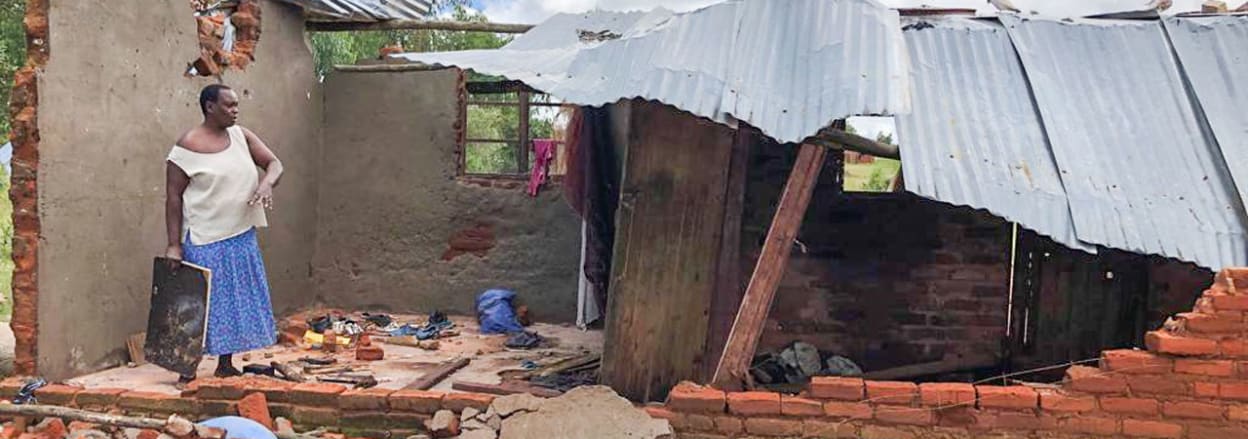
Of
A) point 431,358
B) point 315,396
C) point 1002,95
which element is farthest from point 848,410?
point 431,358

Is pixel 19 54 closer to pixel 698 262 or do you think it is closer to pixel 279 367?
pixel 279 367

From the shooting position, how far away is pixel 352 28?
22.6ft

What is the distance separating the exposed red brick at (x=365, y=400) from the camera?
3.90m

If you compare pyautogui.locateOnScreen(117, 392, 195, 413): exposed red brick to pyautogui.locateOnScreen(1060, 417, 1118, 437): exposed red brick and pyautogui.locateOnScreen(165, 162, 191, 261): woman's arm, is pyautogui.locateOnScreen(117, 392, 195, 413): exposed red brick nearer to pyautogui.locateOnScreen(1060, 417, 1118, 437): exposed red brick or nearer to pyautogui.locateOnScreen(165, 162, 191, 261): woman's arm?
pyautogui.locateOnScreen(165, 162, 191, 261): woman's arm

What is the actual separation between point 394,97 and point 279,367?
3.00m

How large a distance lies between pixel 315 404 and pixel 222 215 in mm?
1079

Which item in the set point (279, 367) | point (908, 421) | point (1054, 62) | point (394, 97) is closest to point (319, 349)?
point (279, 367)

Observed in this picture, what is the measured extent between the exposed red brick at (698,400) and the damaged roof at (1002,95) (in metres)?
1.14

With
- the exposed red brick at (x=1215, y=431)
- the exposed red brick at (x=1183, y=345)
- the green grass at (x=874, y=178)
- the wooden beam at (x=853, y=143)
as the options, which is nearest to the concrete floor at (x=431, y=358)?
the wooden beam at (x=853, y=143)

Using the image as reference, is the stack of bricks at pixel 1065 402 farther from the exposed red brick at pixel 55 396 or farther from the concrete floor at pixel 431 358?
the exposed red brick at pixel 55 396

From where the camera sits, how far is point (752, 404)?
3.58 meters

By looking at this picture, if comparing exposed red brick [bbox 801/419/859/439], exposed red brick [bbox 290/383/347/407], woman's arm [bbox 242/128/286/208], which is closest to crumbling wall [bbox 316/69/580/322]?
woman's arm [bbox 242/128/286/208]

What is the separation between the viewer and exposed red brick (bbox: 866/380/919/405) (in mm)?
3510

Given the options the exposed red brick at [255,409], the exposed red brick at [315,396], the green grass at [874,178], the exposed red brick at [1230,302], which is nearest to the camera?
the exposed red brick at [1230,302]
